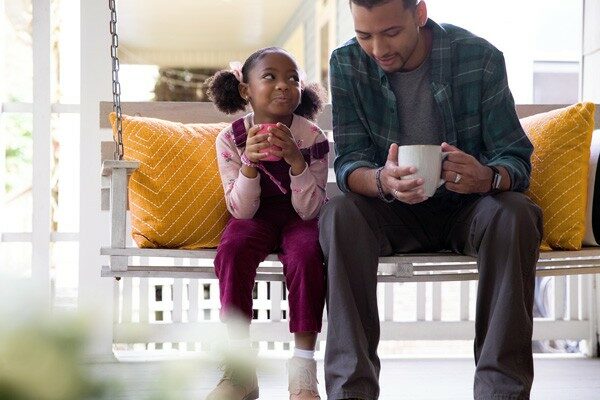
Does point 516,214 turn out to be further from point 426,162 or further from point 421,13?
point 421,13

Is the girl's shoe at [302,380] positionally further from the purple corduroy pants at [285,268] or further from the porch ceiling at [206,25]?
the porch ceiling at [206,25]

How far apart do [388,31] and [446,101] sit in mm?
205

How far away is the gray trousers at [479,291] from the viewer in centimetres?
157

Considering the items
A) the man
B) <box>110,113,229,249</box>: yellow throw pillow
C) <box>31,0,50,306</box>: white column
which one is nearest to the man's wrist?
the man

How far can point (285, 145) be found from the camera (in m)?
1.85

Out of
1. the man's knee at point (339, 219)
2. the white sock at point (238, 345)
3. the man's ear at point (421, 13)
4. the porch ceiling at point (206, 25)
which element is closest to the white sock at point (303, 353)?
the man's knee at point (339, 219)

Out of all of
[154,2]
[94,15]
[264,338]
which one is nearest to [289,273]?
[264,338]

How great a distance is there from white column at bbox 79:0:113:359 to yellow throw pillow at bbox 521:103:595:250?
63.5 inches

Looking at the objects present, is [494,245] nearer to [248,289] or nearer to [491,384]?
[491,384]

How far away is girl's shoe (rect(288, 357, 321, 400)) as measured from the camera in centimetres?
175

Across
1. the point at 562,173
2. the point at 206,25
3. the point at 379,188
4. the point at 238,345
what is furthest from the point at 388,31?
the point at 206,25

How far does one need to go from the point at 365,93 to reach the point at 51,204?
5.91ft

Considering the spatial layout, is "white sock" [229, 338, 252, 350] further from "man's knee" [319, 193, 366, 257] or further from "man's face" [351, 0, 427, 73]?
"man's face" [351, 0, 427, 73]

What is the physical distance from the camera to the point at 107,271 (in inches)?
73.6
